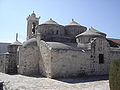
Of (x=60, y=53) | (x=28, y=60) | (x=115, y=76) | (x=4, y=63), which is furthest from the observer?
(x=4, y=63)

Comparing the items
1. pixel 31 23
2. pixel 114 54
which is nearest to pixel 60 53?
pixel 114 54

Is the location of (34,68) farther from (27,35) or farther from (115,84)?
(115,84)

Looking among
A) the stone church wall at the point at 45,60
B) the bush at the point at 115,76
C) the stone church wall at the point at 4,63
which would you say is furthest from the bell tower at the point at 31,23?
the bush at the point at 115,76

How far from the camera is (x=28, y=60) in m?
17.0

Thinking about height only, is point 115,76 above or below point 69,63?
→ below

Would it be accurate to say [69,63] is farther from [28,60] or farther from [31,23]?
[31,23]

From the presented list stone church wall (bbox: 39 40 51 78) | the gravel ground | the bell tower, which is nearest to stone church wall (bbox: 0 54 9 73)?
the bell tower

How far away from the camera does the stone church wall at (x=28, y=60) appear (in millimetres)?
16938

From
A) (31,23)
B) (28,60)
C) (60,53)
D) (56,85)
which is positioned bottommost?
(56,85)

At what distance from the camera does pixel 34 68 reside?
17.1 meters

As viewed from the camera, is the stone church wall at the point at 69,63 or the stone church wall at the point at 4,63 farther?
the stone church wall at the point at 4,63

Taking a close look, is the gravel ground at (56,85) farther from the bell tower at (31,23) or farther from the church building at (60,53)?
the bell tower at (31,23)

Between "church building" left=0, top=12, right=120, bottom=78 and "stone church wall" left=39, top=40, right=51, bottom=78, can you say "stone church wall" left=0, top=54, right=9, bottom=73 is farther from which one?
"stone church wall" left=39, top=40, right=51, bottom=78

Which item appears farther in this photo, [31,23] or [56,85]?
[31,23]
